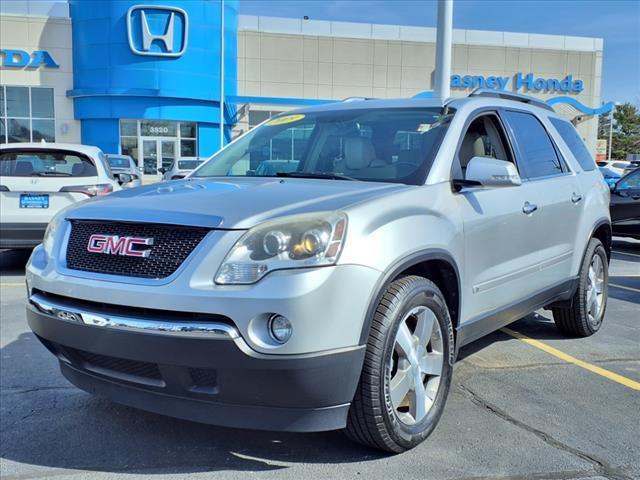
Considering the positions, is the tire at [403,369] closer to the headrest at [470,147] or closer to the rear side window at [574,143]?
the headrest at [470,147]

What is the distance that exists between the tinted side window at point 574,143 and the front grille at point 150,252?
3.63 meters

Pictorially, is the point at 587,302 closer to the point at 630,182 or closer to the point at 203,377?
the point at 203,377

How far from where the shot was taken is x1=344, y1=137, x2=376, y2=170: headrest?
372cm

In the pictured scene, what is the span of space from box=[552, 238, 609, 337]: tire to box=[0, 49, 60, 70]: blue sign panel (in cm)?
3044

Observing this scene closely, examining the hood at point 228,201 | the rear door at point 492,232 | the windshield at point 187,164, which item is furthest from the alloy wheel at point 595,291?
the windshield at point 187,164

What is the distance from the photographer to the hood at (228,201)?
8.77ft

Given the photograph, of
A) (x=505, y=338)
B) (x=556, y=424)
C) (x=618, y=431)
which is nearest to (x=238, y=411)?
(x=556, y=424)

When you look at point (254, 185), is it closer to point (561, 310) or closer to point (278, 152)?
point (278, 152)

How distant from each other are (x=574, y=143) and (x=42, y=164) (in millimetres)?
6445

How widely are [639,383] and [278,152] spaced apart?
9.55 ft

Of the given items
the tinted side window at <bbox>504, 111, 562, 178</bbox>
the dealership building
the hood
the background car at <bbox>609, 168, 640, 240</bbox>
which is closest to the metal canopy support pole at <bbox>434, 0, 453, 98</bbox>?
the background car at <bbox>609, 168, 640, 240</bbox>

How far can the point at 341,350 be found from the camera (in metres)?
2.56

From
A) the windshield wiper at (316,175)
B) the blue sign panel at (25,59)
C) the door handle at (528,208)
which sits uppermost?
the blue sign panel at (25,59)

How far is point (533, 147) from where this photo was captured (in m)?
4.58
